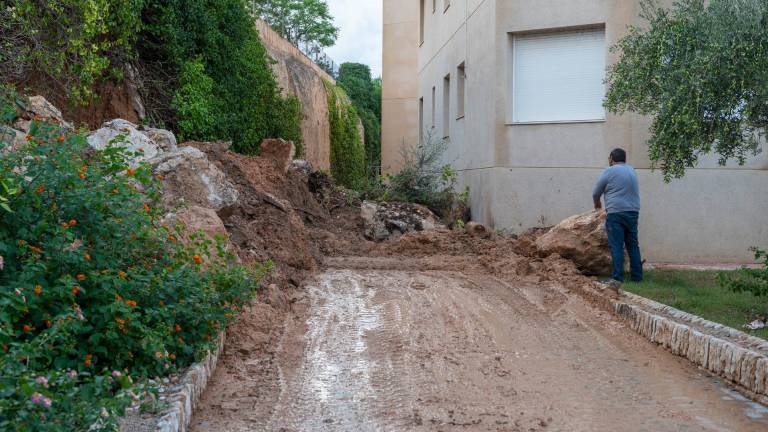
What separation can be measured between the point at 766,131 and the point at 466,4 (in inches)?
421

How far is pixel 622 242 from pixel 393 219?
555 centimetres

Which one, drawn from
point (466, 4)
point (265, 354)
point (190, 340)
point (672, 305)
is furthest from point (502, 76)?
point (190, 340)

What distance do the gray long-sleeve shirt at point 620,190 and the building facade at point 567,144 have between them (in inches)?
109

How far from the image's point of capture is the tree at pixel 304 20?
54000mm

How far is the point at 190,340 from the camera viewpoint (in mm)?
5578

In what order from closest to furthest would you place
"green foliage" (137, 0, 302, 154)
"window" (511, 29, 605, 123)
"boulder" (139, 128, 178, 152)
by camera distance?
1. "boulder" (139, 128, 178, 152)
2. "window" (511, 29, 605, 123)
3. "green foliage" (137, 0, 302, 154)

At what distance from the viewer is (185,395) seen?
16.0 ft

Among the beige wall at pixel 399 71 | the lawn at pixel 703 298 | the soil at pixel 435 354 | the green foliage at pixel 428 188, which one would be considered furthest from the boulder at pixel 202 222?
the beige wall at pixel 399 71

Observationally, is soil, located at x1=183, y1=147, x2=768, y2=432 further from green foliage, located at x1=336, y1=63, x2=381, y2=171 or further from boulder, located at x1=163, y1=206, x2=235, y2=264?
green foliage, located at x1=336, y1=63, x2=381, y2=171

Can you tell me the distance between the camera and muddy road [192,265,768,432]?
5.06 meters

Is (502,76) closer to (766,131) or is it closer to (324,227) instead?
(324,227)

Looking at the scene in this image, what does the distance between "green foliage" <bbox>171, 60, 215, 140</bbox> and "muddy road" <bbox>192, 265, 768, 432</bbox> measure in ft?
21.0

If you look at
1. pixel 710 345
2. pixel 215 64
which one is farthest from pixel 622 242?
pixel 215 64

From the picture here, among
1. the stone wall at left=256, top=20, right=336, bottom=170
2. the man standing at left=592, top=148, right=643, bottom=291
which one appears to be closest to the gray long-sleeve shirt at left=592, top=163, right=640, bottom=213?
the man standing at left=592, top=148, right=643, bottom=291
